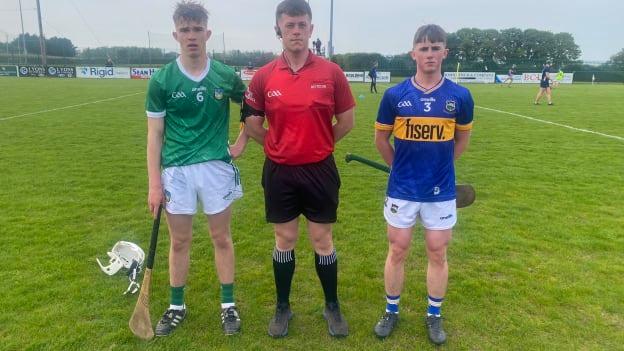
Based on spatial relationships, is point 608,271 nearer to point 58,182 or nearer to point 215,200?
point 215,200

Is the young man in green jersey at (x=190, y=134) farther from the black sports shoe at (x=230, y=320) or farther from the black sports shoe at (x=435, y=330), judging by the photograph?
the black sports shoe at (x=435, y=330)

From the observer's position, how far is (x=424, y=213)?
2812mm

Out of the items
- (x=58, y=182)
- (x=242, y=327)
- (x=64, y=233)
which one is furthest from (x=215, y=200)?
(x=58, y=182)

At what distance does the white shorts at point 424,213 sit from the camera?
2.78 metres

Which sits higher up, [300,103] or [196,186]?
[300,103]

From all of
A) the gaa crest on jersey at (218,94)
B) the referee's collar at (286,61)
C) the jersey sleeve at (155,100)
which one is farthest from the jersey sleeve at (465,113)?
the jersey sleeve at (155,100)

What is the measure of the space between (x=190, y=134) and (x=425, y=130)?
142 centimetres

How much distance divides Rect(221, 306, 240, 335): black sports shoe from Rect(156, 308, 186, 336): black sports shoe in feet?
0.97

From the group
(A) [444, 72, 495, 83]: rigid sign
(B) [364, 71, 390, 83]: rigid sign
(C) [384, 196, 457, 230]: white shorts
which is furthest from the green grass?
(A) [444, 72, 495, 83]: rigid sign

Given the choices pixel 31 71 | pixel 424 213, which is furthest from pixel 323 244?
pixel 31 71

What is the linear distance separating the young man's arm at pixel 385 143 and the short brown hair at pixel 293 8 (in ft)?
2.75

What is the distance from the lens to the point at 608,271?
3877 mm

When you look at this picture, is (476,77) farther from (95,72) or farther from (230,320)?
(230,320)

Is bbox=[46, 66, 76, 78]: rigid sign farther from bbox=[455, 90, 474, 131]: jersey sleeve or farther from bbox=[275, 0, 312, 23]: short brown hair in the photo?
bbox=[455, 90, 474, 131]: jersey sleeve
